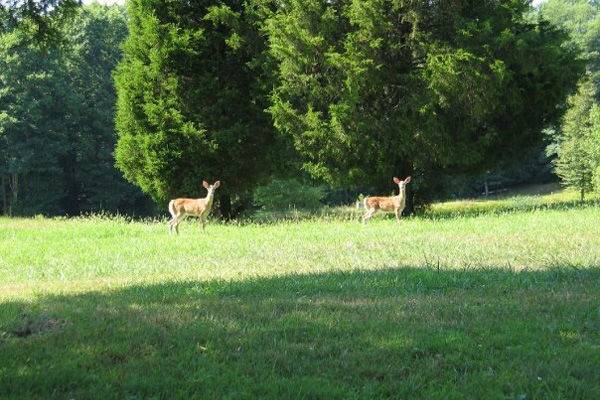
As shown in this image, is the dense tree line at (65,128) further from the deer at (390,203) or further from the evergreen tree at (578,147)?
the evergreen tree at (578,147)

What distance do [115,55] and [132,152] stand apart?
31.4 m

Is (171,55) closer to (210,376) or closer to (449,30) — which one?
(449,30)

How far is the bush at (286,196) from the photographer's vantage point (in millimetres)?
36125

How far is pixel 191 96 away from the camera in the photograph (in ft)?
68.3

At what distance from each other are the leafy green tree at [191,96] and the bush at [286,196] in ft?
45.2

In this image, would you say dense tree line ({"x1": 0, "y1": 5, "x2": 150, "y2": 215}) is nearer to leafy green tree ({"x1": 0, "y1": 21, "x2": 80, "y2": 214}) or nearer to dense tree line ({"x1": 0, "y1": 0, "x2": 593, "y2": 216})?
leafy green tree ({"x1": 0, "y1": 21, "x2": 80, "y2": 214})

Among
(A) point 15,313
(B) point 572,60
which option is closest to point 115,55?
(B) point 572,60

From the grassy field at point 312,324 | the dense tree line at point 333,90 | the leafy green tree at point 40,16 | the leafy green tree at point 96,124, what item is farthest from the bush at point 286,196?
the leafy green tree at point 40,16

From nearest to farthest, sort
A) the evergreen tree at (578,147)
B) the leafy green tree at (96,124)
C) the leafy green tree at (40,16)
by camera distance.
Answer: the leafy green tree at (40,16), the leafy green tree at (96,124), the evergreen tree at (578,147)

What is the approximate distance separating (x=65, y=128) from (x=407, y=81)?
3145 cm

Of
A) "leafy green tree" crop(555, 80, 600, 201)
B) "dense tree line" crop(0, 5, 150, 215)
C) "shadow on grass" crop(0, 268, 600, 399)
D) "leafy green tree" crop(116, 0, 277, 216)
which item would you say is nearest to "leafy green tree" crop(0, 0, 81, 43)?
"shadow on grass" crop(0, 268, 600, 399)

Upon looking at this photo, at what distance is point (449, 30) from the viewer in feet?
62.1

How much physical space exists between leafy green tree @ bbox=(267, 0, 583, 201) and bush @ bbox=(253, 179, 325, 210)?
51.1ft

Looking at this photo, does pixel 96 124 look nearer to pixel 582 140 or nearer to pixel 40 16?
pixel 582 140
